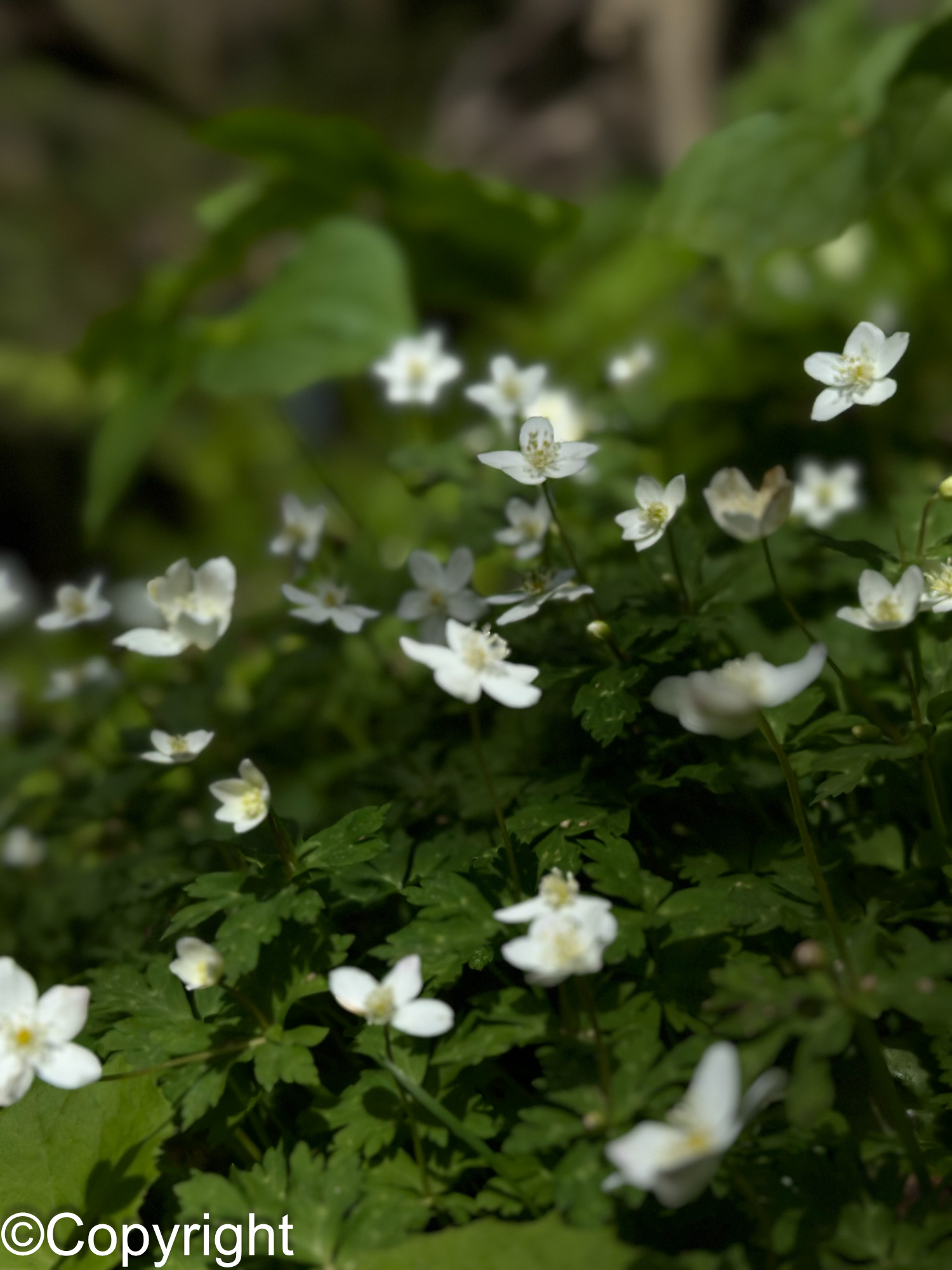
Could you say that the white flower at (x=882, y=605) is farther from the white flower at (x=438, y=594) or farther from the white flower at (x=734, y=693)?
the white flower at (x=438, y=594)

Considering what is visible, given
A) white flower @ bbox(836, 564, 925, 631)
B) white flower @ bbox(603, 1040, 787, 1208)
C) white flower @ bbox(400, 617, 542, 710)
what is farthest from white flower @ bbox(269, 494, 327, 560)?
white flower @ bbox(603, 1040, 787, 1208)

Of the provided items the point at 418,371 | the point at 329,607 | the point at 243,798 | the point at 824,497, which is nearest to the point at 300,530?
the point at 329,607

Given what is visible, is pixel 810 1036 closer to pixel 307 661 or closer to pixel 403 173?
pixel 307 661

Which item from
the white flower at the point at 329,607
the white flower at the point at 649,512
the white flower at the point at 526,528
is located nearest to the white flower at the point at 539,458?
the white flower at the point at 649,512

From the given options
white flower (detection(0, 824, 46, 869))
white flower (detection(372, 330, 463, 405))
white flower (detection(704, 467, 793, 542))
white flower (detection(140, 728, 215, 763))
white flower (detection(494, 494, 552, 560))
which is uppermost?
white flower (detection(704, 467, 793, 542))

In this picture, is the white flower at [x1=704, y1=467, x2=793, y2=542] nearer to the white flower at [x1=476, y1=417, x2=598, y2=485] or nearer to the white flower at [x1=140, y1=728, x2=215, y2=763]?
the white flower at [x1=476, y1=417, x2=598, y2=485]

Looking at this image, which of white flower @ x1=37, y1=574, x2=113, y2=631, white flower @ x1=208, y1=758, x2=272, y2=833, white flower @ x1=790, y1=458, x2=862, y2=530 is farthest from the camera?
white flower @ x1=790, y1=458, x2=862, y2=530

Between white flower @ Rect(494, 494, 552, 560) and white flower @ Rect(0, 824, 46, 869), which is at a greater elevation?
white flower @ Rect(494, 494, 552, 560)

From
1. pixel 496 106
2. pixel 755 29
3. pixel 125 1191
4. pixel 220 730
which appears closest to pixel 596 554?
pixel 220 730
